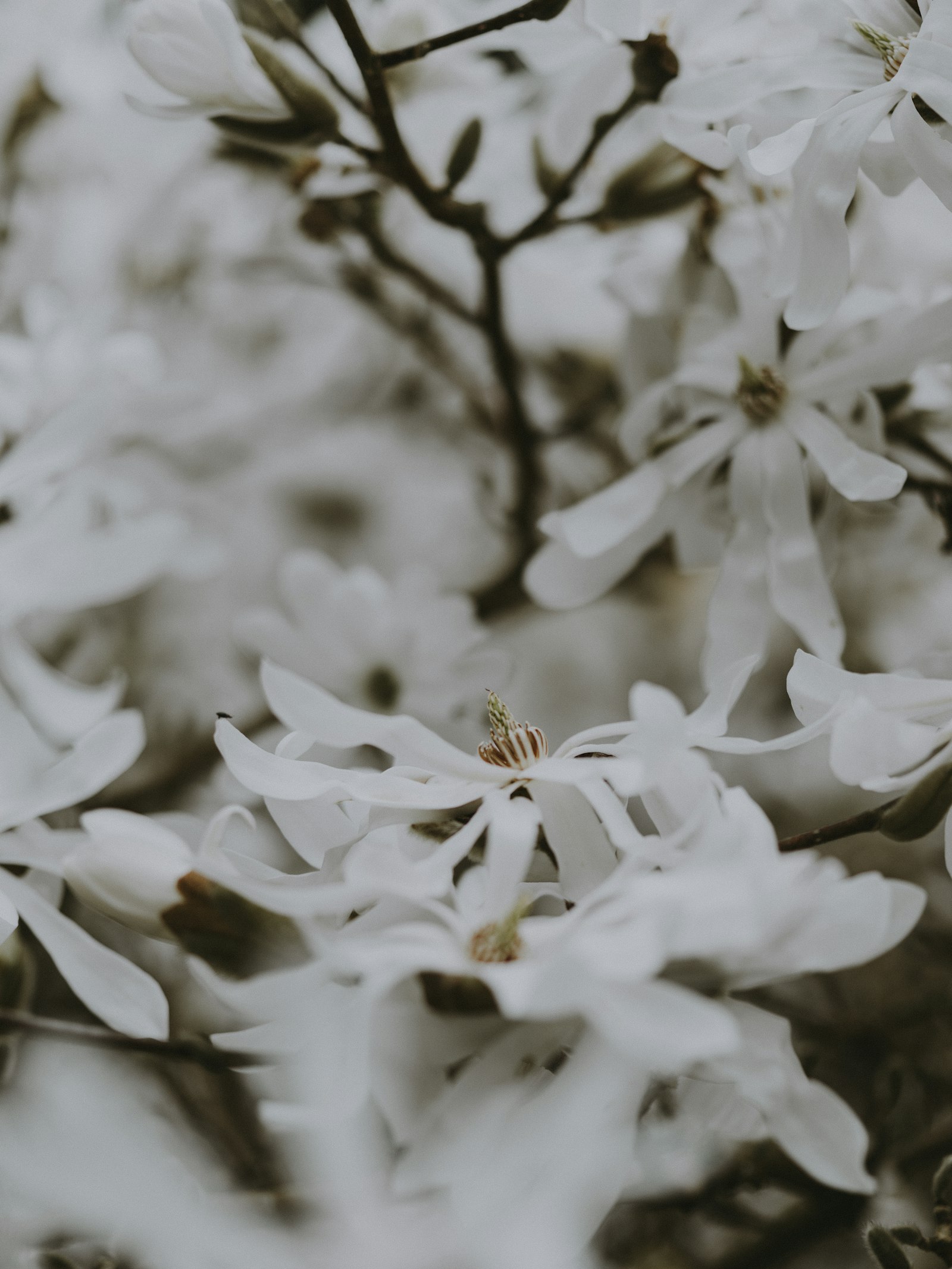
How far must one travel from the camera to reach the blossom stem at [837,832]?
0.70 ft

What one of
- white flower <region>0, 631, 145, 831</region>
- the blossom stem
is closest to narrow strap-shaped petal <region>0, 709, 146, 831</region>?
white flower <region>0, 631, 145, 831</region>

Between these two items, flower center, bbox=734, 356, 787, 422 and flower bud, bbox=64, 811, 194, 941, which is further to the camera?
flower center, bbox=734, 356, 787, 422

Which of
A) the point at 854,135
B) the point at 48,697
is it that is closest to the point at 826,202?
the point at 854,135

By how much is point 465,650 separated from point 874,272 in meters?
0.19

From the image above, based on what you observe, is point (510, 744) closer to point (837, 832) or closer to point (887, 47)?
point (837, 832)

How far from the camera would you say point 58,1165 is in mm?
212

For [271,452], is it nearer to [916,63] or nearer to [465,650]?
[465,650]

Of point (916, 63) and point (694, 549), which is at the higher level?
point (916, 63)

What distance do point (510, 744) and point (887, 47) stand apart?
0.19 meters

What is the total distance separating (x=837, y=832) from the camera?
214mm

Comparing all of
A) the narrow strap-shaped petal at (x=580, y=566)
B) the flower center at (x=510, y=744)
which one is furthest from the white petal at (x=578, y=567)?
the flower center at (x=510, y=744)

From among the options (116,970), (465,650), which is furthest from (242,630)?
(116,970)

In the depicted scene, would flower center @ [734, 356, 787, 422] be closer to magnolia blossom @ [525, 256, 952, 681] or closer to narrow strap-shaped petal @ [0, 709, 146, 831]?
magnolia blossom @ [525, 256, 952, 681]

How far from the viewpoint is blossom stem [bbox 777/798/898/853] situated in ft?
0.70
